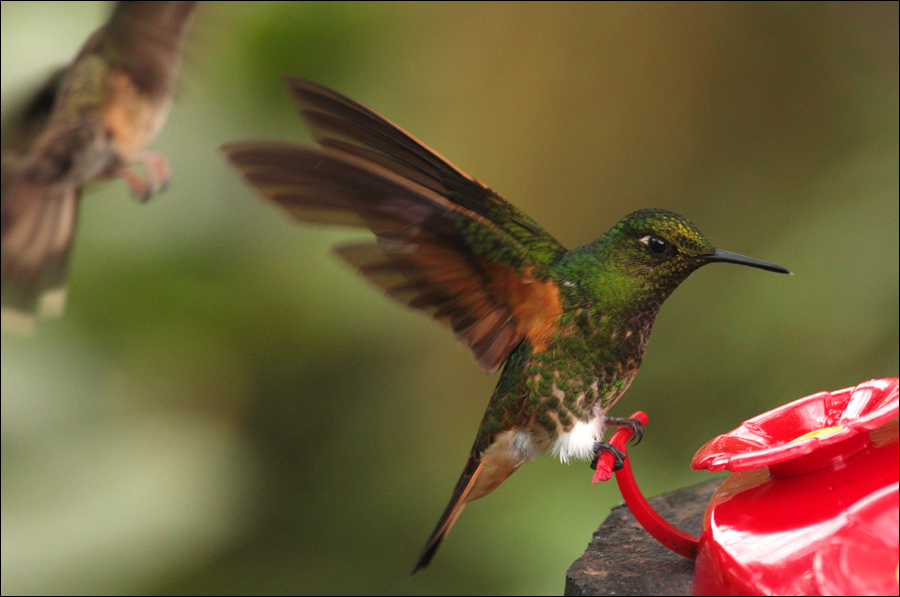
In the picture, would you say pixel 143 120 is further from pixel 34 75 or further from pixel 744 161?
pixel 744 161

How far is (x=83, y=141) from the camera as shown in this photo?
1.67m

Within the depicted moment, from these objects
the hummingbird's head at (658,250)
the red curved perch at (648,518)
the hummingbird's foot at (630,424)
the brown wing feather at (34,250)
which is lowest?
the red curved perch at (648,518)

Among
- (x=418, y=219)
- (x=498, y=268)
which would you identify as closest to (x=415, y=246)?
(x=418, y=219)

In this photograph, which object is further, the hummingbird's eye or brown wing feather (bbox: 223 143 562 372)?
the hummingbird's eye

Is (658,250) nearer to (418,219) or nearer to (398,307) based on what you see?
(418,219)

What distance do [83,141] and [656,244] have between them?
1.25 meters

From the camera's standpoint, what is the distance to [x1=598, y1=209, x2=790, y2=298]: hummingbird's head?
1259mm

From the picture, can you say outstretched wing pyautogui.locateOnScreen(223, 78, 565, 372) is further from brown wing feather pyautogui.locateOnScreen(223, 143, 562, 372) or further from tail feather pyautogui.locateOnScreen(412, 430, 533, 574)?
tail feather pyautogui.locateOnScreen(412, 430, 533, 574)

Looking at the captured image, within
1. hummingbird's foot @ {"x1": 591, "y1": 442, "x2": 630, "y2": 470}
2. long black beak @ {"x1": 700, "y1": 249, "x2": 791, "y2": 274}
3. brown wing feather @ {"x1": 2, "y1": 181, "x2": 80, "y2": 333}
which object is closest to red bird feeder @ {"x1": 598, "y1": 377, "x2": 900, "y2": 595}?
hummingbird's foot @ {"x1": 591, "y1": 442, "x2": 630, "y2": 470}

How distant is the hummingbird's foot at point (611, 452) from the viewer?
124 centimetres

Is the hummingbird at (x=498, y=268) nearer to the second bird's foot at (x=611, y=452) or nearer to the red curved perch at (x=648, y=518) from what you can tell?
the second bird's foot at (x=611, y=452)

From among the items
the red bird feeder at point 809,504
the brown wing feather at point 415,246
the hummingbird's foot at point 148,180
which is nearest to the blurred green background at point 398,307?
the hummingbird's foot at point 148,180

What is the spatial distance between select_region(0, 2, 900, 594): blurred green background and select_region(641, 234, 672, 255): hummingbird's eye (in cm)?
93

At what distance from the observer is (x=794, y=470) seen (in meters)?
1.00
